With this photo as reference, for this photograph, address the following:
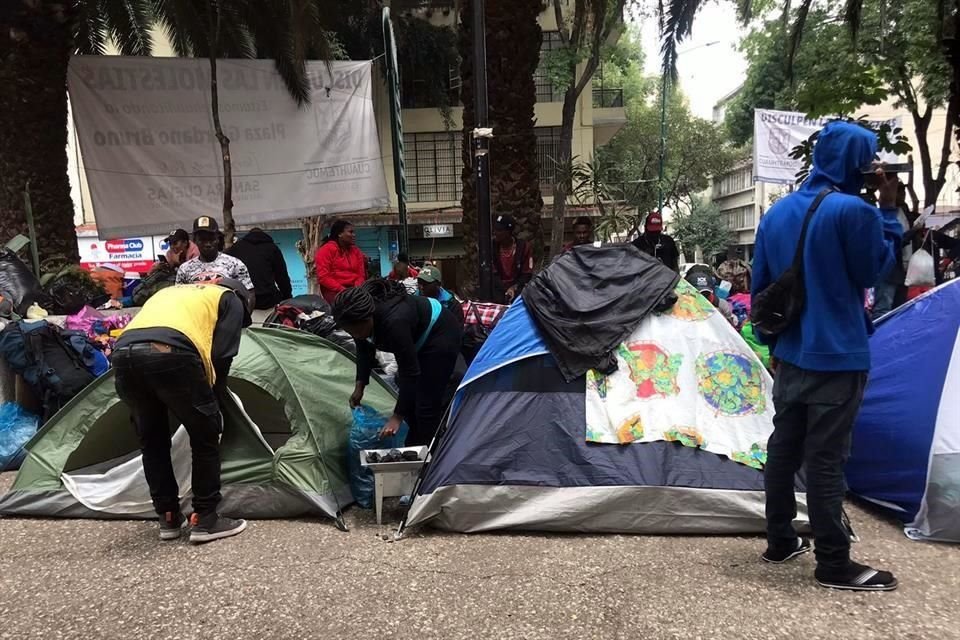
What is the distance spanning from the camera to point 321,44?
9500 mm

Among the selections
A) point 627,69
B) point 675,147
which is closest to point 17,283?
point 627,69

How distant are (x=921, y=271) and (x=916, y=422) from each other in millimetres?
2129

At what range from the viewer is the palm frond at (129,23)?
1017cm

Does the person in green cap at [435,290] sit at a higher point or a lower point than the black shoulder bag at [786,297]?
lower

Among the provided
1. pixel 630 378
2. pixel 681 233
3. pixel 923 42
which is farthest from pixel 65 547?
pixel 681 233

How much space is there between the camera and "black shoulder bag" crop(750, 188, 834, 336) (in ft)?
9.74

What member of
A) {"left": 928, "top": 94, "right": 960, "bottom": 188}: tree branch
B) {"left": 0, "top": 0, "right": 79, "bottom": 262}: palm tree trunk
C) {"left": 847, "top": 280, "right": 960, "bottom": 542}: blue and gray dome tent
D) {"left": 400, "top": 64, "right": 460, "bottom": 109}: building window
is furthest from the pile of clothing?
{"left": 400, "top": 64, "right": 460, "bottom": 109}: building window

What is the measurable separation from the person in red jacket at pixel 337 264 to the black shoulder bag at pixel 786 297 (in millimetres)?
4444

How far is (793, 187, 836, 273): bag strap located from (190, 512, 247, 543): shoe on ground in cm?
317

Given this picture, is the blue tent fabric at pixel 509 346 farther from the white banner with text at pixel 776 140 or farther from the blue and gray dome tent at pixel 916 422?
the white banner with text at pixel 776 140

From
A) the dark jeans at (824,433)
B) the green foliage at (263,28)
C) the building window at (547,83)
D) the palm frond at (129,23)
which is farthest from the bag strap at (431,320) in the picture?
the building window at (547,83)

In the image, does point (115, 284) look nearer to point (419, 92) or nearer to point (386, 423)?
point (386, 423)

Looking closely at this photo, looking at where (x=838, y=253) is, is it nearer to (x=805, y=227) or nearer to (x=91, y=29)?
(x=805, y=227)

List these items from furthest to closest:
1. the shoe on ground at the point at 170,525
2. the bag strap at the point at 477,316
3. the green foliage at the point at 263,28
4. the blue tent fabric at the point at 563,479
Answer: the green foliage at the point at 263,28 → the bag strap at the point at 477,316 → the shoe on ground at the point at 170,525 → the blue tent fabric at the point at 563,479
